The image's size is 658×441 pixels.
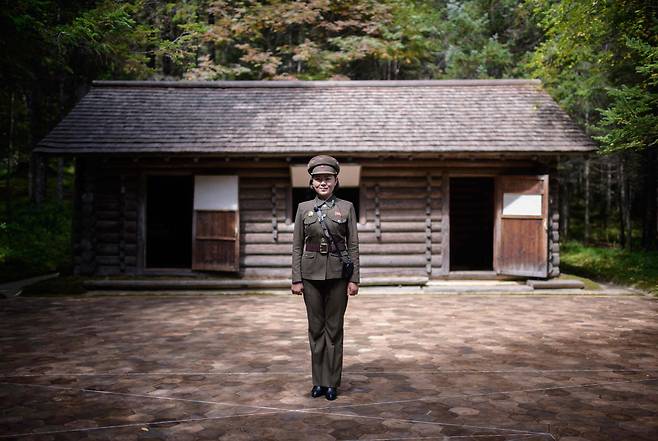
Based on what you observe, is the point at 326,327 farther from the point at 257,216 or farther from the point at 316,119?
the point at 316,119

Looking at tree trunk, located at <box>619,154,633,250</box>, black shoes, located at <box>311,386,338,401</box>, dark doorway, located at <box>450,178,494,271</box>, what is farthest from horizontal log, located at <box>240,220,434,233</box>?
tree trunk, located at <box>619,154,633,250</box>

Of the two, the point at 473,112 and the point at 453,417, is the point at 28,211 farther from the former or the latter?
the point at 453,417

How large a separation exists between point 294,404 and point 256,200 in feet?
29.9

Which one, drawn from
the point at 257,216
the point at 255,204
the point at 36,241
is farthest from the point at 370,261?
the point at 36,241

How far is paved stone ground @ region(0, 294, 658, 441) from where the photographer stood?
14.2 feet

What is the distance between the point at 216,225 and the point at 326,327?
28.4 feet

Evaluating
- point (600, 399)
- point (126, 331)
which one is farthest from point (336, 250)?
point (126, 331)

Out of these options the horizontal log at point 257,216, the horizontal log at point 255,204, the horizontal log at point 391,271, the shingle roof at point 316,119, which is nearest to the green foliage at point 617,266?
the shingle roof at point 316,119

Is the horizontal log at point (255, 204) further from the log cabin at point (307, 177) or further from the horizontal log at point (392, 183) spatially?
the horizontal log at point (392, 183)

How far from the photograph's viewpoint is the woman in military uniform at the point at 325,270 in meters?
5.10

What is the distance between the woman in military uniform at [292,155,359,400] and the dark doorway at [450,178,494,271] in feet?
45.7

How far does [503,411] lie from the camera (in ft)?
15.4

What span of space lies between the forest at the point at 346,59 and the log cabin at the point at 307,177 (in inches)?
72.6

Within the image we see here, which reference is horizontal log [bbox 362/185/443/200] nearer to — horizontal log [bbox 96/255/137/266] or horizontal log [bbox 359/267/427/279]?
horizontal log [bbox 359/267/427/279]
